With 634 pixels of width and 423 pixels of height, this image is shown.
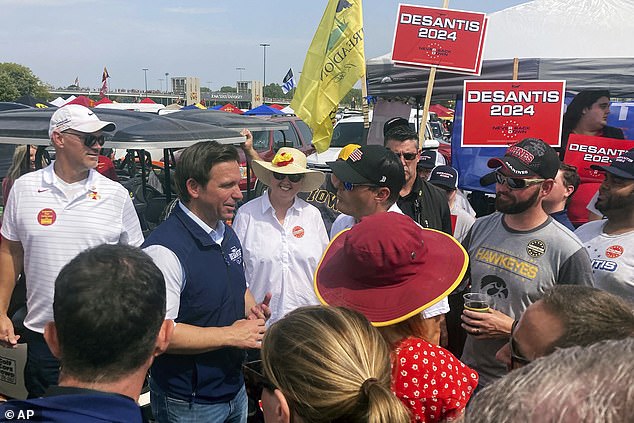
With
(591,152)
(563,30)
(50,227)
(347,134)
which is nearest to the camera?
(50,227)

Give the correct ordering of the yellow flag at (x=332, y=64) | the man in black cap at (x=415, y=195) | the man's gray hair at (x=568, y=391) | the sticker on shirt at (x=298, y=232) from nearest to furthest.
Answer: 1. the man's gray hair at (x=568, y=391)
2. the sticker on shirt at (x=298, y=232)
3. the man in black cap at (x=415, y=195)
4. the yellow flag at (x=332, y=64)

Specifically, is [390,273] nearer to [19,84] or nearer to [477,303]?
[477,303]

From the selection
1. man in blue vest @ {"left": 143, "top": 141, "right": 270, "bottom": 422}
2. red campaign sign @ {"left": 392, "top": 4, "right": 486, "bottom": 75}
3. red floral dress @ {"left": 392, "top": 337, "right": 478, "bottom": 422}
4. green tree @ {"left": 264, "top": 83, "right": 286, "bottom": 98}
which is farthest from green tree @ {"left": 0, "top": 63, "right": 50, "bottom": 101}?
green tree @ {"left": 264, "top": 83, "right": 286, "bottom": 98}

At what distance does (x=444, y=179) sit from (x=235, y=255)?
2.81m

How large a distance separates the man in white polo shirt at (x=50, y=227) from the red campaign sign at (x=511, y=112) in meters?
3.46

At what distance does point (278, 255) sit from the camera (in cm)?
356

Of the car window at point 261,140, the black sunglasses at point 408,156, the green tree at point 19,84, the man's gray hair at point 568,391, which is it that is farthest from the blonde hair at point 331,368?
the green tree at point 19,84

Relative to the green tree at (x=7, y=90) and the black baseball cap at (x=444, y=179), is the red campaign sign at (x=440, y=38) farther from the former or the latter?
the green tree at (x=7, y=90)

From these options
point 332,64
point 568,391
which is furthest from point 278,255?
point 332,64

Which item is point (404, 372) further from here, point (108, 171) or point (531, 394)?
point (108, 171)

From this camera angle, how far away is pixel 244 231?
12.0 feet

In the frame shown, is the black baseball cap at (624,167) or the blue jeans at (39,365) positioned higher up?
the black baseball cap at (624,167)

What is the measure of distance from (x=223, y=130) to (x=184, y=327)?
149 inches

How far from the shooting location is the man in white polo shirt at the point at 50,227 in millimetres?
3143
